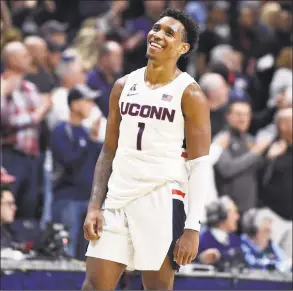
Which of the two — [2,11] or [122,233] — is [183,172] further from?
[2,11]

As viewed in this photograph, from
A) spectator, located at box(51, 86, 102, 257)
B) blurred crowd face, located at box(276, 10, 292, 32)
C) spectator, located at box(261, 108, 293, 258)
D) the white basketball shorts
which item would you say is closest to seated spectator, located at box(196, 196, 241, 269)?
spectator, located at box(261, 108, 293, 258)

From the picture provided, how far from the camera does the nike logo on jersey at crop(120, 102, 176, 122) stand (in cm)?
489

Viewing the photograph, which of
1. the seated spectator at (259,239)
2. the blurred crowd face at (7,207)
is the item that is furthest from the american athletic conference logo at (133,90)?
the seated spectator at (259,239)

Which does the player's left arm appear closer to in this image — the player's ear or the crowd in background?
the player's ear

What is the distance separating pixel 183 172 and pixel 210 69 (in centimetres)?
545

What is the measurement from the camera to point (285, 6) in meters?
11.4

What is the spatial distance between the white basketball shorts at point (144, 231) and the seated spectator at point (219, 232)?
2857mm

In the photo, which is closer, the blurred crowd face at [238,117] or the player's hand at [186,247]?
the player's hand at [186,247]

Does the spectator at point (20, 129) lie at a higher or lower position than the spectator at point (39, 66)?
lower

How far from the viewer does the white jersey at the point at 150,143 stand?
4.91 m

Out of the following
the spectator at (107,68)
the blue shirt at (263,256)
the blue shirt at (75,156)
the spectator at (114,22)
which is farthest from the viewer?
the spectator at (114,22)

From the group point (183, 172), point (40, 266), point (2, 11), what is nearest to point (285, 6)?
point (2, 11)

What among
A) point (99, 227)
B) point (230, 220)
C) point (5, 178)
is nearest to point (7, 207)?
point (5, 178)

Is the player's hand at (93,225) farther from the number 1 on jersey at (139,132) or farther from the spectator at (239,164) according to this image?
the spectator at (239,164)
